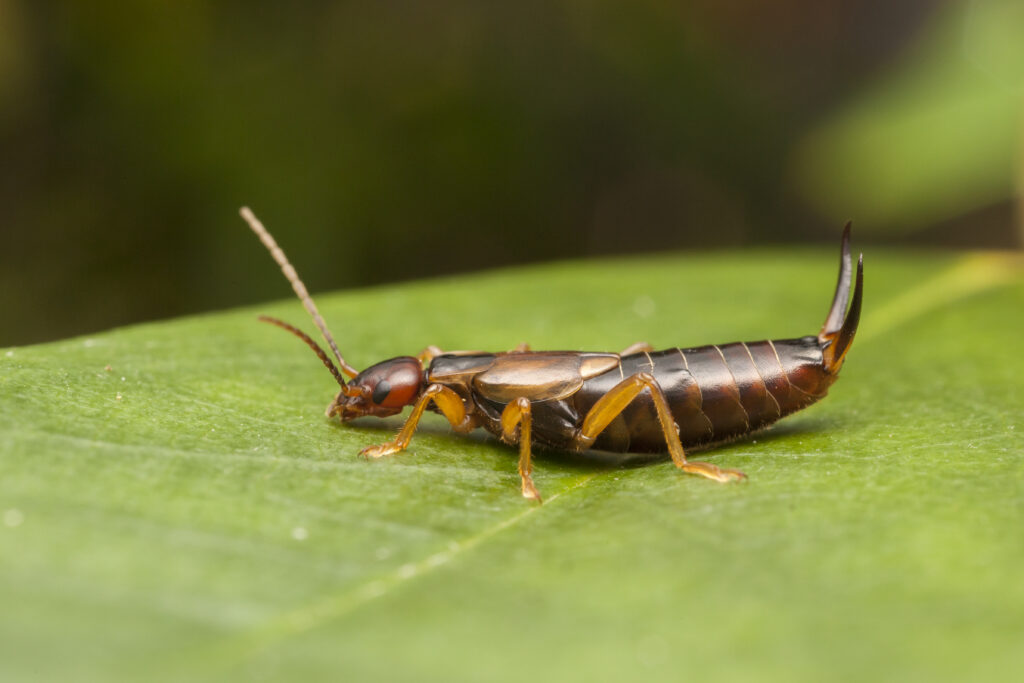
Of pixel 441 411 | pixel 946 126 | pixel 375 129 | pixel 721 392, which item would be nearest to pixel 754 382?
pixel 721 392

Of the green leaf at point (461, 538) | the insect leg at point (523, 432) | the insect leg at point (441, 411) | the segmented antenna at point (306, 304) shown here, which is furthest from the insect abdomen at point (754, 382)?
the segmented antenna at point (306, 304)

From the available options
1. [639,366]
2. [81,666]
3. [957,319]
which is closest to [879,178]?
[957,319]

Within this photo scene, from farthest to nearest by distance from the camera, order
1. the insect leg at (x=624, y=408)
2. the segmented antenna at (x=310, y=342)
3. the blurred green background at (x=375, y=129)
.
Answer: the blurred green background at (x=375, y=129), the segmented antenna at (x=310, y=342), the insect leg at (x=624, y=408)

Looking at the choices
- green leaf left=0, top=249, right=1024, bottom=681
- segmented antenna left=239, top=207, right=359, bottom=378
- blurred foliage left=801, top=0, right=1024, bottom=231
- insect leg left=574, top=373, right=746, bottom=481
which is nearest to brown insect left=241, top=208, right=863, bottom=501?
insect leg left=574, top=373, right=746, bottom=481

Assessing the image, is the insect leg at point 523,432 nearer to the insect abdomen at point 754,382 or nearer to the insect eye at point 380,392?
the insect eye at point 380,392

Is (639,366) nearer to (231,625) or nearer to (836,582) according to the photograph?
(836,582)

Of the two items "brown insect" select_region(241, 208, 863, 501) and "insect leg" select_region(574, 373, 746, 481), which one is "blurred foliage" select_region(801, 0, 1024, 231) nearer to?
"brown insect" select_region(241, 208, 863, 501)

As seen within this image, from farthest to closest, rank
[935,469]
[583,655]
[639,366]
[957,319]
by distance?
[957,319] < [639,366] < [935,469] < [583,655]
